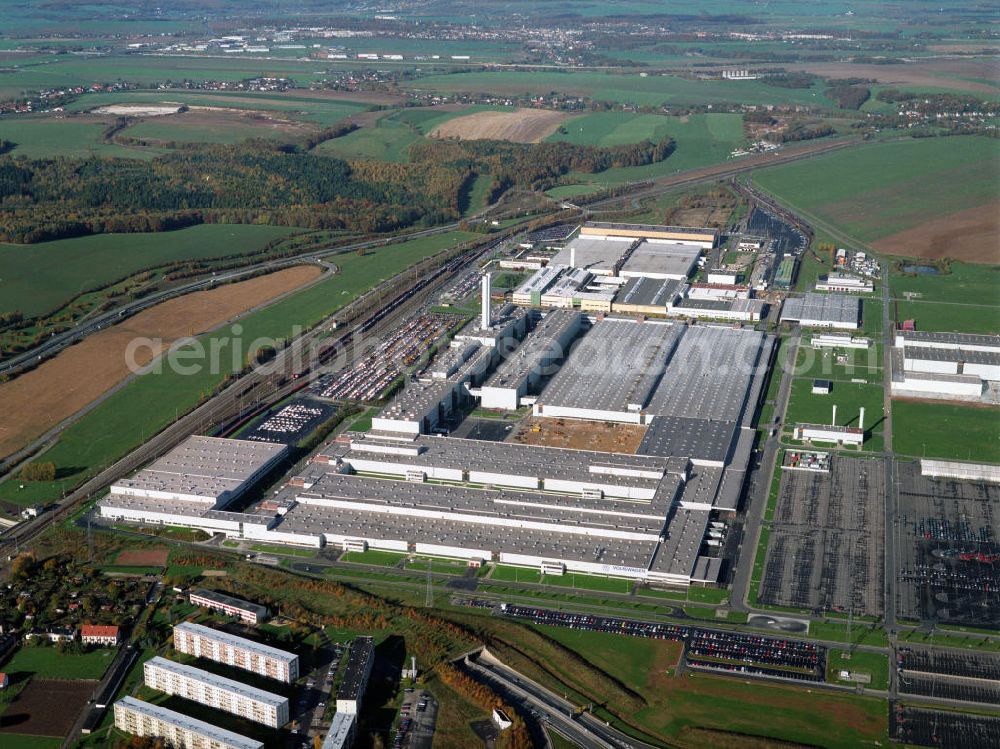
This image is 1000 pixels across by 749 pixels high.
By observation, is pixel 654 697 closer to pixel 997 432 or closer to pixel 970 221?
pixel 997 432

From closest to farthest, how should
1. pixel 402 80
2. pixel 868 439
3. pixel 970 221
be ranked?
pixel 868 439, pixel 970 221, pixel 402 80

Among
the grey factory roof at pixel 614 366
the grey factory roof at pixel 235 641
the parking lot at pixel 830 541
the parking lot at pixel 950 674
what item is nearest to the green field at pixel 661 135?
the grey factory roof at pixel 614 366

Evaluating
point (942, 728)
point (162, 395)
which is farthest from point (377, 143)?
point (942, 728)

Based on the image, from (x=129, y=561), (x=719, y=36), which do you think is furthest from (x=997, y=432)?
(x=719, y=36)

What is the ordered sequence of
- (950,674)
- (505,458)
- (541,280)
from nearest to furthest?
(950,674), (505,458), (541,280)

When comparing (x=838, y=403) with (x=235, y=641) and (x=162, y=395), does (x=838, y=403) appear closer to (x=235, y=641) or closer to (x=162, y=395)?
(x=235, y=641)

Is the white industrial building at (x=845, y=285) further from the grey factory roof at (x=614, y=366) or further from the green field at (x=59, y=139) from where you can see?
the green field at (x=59, y=139)
